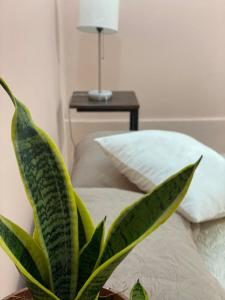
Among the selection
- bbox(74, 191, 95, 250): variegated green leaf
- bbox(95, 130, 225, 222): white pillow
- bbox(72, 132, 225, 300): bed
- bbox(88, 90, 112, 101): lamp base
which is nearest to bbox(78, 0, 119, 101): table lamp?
bbox(88, 90, 112, 101): lamp base

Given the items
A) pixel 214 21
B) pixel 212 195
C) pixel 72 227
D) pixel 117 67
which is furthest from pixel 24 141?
pixel 214 21

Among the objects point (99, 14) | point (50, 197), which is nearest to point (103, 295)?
point (50, 197)

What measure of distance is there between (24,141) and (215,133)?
99.9 inches

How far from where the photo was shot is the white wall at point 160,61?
2.54 meters

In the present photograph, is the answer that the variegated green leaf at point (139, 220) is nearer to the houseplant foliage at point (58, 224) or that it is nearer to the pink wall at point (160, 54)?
the houseplant foliage at point (58, 224)

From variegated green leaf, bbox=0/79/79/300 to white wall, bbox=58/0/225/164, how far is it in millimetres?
2219

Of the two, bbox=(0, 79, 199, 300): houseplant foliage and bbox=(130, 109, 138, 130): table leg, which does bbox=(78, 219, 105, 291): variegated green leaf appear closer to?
bbox=(0, 79, 199, 300): houseplant foliage

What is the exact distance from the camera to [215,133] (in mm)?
2791

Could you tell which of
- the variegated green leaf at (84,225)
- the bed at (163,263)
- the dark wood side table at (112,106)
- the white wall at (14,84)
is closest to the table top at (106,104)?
the dark wood side table at (112,106)

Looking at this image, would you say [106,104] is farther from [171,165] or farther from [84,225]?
[84,225]

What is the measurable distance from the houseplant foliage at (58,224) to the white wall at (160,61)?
2.22 meters

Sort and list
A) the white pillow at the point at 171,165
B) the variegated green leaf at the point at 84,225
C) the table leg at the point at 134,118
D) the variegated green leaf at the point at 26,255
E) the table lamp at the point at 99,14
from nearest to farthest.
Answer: the variegated green leaf at the point at 26,255, the variegated green leaf at the point at 84,225, the white pillow at the point at 171,165, the table lamp at the point at 99,14, the table leg at the point at 134,118

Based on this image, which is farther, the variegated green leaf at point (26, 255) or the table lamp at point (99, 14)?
the table lamp at point (99, 14)

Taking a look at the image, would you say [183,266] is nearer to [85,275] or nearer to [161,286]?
[161,286]
